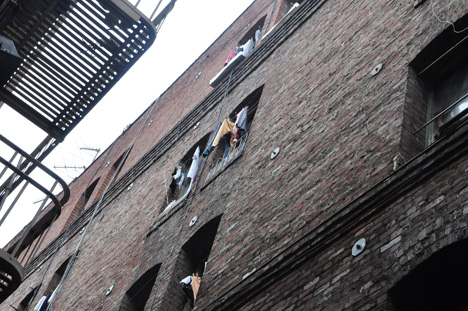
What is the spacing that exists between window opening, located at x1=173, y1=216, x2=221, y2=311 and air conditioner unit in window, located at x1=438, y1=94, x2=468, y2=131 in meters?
4.75

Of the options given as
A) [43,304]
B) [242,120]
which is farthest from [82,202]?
[242,120]

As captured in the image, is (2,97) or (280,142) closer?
(2,97)

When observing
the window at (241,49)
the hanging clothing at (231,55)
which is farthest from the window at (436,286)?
the hanging clothing at (231,55)

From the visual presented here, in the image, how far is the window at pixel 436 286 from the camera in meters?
Answer: 6.71

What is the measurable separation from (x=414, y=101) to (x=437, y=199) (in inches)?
93.0

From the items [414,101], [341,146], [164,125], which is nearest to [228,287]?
[341,146]

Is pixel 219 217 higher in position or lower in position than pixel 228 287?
higher

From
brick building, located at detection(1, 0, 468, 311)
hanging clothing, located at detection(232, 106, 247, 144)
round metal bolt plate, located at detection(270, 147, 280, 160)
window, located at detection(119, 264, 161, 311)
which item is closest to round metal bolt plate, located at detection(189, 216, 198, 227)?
brick building, located at detection(1, 0, 468, 311)

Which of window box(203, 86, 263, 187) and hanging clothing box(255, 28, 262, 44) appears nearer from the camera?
window box(203, 86, 263, 187)

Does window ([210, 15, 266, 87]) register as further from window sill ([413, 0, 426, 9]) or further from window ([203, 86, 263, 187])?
window sill ([413, 0, 426, 9])

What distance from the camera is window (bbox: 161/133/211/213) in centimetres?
1522

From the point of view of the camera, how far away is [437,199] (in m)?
7.18

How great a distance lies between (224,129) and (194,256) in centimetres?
312

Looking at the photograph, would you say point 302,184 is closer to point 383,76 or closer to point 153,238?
point 383,76
